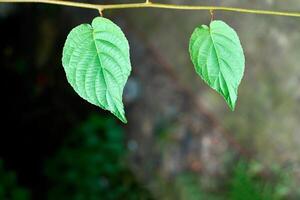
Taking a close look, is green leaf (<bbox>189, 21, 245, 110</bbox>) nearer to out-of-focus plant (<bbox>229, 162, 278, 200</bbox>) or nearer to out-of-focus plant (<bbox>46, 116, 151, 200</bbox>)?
out-of-focus plant (<bbox>229, 162, 278, 200</bbox>)

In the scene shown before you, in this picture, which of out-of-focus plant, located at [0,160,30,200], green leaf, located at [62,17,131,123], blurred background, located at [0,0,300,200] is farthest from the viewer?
blurred background, located at [0,0,300,200]

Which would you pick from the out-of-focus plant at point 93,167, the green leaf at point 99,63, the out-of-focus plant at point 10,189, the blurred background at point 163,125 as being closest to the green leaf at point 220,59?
the green leaf at point 99,63

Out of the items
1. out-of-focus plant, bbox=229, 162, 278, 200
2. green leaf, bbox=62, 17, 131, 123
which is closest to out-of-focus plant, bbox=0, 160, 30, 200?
out-of-focus plant, bbox=229, 162, 278, 200

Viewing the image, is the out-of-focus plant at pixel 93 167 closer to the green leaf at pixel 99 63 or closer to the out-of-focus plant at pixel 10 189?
the out-of-focus plant at pixel 10 189

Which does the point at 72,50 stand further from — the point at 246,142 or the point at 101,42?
the point at 246,142

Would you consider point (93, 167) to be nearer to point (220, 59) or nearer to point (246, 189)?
point (246, 189)

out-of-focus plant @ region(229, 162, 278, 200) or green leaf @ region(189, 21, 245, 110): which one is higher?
green leaf @ region(189, 21, 245, 110)

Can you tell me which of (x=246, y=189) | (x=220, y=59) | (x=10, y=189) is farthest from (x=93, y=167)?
(x=220, y=59)
